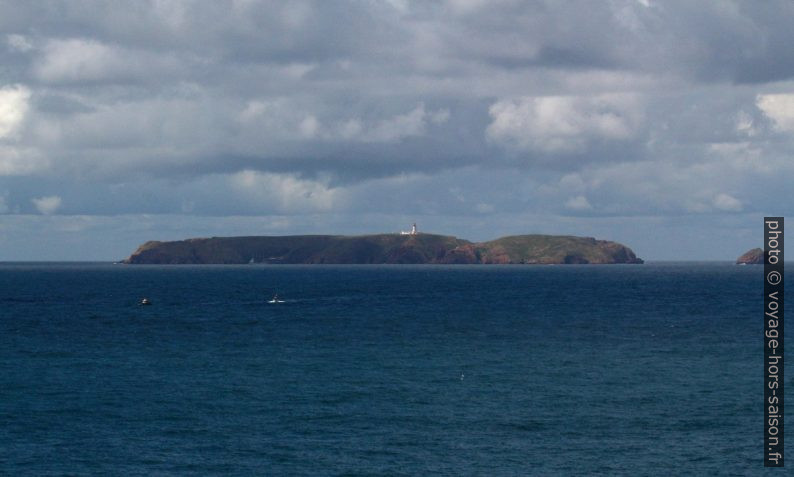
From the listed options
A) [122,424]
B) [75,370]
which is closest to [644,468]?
[122,424]

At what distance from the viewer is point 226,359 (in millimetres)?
114750

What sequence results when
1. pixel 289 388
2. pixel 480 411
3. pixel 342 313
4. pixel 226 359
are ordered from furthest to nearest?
pixel 342 313 < pixel 226 359 < pixel 289 388 < pixel 480 411

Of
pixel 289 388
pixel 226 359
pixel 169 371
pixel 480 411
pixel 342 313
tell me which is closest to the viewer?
pixel 480 411

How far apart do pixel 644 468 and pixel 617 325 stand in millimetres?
96243

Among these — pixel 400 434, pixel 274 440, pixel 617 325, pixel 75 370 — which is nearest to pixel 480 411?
pixel 400 434

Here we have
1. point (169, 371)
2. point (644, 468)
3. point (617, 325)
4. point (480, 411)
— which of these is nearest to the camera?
point (644, 468)

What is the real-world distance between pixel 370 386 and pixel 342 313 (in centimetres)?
9131

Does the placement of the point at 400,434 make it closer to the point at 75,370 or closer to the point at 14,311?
the point at 75,370

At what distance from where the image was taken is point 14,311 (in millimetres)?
192500

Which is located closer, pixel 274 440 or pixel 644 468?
pixel 644 468

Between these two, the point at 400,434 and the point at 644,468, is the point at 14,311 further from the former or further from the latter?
the point at 644,468

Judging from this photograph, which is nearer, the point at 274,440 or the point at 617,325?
the point at 274,440

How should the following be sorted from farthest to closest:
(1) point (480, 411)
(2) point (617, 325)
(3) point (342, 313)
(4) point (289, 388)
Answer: (3) point (342, 313)
(2) point (617, 325)
(4) point (289, 388)
(1) point (480, 411)

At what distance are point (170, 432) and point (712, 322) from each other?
116m
